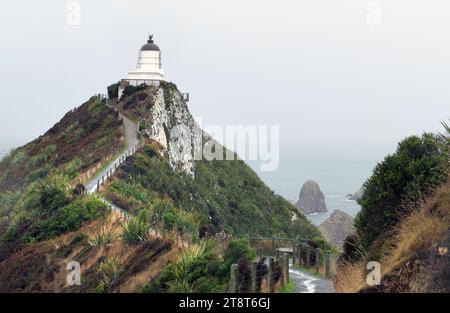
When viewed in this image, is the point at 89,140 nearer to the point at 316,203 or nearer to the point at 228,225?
the point at 228,225

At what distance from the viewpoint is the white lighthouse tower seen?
74688 millimetres

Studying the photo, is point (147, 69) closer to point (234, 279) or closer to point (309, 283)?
point (309, 283)

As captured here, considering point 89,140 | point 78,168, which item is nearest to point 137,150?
point 78,168

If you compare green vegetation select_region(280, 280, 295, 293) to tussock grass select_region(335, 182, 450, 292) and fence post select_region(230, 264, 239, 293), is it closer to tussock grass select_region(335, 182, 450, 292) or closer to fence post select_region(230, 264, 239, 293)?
→ tussock grass select_region(335, 182, 450, 292)

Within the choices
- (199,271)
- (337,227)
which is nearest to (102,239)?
(199,271)

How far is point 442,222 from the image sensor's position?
531 inches

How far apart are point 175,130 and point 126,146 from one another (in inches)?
679

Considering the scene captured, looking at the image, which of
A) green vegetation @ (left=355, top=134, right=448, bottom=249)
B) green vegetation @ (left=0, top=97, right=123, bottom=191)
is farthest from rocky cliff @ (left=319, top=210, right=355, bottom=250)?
green vegetation @ (left=355, top=134, right=448, bottom=249)

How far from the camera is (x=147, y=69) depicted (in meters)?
75.9

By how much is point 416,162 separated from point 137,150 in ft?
103

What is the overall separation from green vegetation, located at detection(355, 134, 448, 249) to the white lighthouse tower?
54860 mm

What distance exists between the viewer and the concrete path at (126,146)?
3626 centimetres

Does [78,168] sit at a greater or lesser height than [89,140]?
lesser
